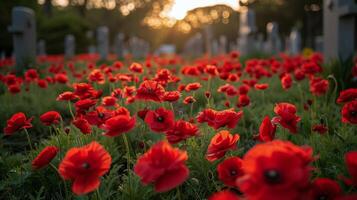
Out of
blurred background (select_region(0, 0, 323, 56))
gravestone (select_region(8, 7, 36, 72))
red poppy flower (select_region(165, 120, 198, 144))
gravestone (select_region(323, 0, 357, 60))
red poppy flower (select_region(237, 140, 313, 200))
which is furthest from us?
blurred background (select_region(0, 0, 323, 56))

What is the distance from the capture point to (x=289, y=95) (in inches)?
181

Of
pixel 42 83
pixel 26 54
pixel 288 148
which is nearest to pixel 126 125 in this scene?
pixel 288 148

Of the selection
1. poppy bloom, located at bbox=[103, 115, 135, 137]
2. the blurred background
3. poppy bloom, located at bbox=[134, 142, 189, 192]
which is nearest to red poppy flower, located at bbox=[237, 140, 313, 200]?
poppy bloom, located at bbox=[134, 142, 189, 192]

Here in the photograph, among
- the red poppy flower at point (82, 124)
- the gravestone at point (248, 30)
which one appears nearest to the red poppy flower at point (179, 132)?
the red poppy flower at point (82, 124)

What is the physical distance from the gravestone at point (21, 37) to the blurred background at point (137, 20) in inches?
470

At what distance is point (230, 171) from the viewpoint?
4.87 feet

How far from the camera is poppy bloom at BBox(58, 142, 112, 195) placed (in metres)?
1.30

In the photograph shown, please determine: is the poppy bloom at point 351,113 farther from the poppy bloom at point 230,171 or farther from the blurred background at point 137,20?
the blurred background at point 137,20

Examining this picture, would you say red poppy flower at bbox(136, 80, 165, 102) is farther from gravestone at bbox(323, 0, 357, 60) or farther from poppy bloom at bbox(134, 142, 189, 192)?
gravestone at bbox(323, 0, 357, 60)

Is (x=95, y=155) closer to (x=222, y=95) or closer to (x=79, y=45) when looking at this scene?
(x=222, y=95)

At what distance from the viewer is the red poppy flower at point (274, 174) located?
935 millimetres

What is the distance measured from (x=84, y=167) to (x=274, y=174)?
636mm

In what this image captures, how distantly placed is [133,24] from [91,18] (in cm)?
494

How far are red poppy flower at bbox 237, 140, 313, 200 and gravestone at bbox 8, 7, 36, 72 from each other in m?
7.34
